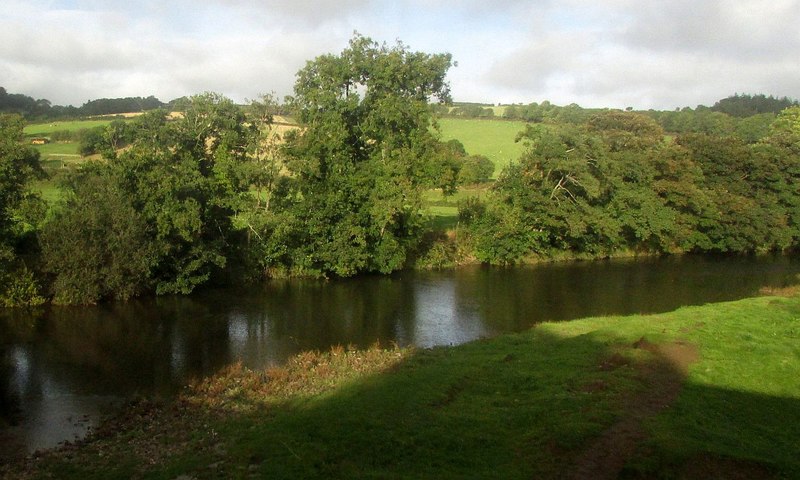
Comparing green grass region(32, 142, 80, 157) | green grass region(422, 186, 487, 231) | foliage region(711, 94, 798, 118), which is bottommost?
green grass region(422, 186, 487, 231)

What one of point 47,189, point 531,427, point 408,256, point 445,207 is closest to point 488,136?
point 445,207

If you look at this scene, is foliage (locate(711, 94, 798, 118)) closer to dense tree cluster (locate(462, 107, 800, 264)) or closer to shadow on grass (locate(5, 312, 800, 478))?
dense tree cluster (locate(462, 107, 800, 264))

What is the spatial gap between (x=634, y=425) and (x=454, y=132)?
97.0m

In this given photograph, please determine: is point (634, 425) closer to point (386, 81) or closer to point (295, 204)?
point (295, 204)

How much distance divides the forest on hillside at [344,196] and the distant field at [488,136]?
97.9 feet

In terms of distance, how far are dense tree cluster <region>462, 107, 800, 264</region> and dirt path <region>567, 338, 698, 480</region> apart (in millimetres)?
28856

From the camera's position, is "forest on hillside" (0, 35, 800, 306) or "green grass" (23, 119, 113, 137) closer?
"forest on hillside" (0, 35, 800, 306)

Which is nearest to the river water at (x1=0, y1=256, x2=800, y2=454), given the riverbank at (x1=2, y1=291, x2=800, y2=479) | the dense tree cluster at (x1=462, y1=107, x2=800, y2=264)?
the riverbank at (x1=2, y1=291, x2=800, y2=479)

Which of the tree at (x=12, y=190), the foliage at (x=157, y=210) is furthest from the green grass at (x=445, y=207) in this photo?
the tree at (x=12, y=190)

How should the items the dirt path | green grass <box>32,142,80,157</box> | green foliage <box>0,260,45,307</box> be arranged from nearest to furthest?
the dirt path < green foliage <box>0,260,45,307</box> < green grass <box>32,142,80,157</box>

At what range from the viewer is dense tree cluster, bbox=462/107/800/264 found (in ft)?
172

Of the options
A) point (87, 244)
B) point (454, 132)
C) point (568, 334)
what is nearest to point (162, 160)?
point (87, 244)

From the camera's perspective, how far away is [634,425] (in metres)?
15.2

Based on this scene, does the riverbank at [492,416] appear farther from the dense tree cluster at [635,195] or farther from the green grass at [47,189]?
the green grass at [47,189]
